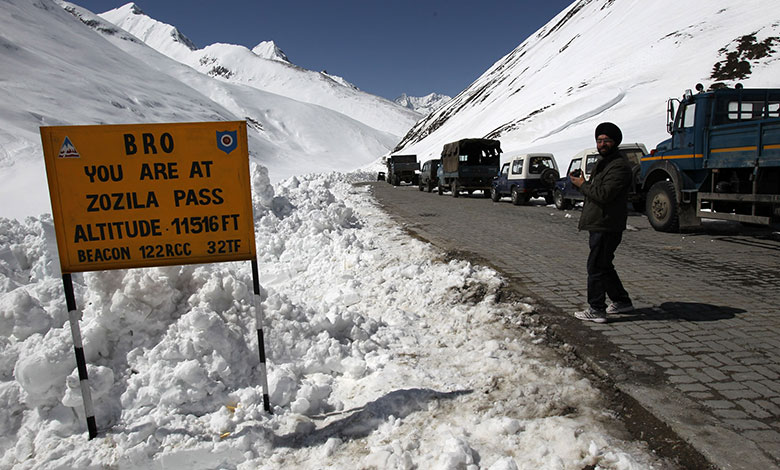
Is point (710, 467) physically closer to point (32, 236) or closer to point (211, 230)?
point (211, 230)

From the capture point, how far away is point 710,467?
262 centimetres

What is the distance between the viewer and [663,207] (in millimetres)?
10211

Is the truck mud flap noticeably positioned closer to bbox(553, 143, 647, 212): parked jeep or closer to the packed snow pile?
bbox(553, 143, 647, 212): parked jeep

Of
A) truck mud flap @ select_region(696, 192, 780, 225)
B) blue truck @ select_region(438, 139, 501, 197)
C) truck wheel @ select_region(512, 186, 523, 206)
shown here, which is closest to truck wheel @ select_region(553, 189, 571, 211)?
truck wheel @ select_region(512, 186, 523, 206)

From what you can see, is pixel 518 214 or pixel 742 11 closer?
pixel 518 214

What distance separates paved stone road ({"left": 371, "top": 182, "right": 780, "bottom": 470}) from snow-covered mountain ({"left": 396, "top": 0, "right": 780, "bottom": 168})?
783 inches

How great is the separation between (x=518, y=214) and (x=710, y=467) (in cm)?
1235

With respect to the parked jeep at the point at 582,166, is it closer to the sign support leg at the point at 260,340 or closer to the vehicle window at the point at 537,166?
the vehicle window at the point at 537,166

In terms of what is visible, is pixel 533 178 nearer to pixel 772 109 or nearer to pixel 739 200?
pixel 772 109

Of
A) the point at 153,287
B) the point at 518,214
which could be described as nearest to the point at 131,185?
the point at 153,287

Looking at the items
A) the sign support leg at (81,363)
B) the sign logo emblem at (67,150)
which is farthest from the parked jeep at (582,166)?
the sign support leg at (81,363)

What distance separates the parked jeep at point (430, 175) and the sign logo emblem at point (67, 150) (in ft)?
83.1

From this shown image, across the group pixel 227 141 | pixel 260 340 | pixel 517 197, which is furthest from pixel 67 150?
pixel 517 197

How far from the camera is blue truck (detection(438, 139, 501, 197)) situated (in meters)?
23.0
